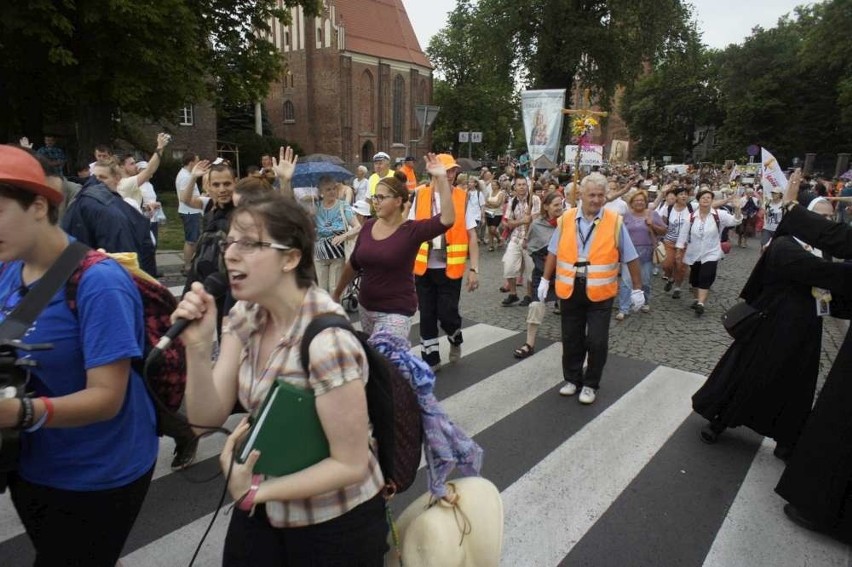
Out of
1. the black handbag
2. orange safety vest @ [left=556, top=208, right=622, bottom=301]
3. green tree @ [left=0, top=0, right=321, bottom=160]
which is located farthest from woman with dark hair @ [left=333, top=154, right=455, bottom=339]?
green tree @ [left=0, top=0, right=321, bottom=160]

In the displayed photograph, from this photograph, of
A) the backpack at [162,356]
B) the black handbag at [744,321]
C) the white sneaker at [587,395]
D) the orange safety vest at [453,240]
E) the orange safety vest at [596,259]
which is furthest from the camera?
the orange safety vest at [453,240]

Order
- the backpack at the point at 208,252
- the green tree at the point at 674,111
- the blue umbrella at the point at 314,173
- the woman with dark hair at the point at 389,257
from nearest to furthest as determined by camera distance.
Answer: the backpack at the point at 208,252 → the woman with dark hair at the point at 389,257 → the blue umbrella at the point at 314,173 → the green tree at the point at 674,111

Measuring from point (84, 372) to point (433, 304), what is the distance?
4.08 meters

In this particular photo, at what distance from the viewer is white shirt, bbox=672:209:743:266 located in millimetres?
8484

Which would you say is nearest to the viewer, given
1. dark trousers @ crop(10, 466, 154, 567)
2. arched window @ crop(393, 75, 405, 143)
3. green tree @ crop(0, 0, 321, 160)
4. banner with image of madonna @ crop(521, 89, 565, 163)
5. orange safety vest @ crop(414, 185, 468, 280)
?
dark trousers @ crop(10, 466, 154, 567)

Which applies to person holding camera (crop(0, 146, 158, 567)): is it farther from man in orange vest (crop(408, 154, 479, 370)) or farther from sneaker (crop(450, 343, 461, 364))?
sneaker (crop(450, 343, 461, 364))

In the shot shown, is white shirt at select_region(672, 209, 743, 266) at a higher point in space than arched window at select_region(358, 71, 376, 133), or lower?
lower

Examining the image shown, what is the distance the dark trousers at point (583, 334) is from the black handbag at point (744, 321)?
1021 millimetres

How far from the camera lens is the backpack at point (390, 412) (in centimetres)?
160

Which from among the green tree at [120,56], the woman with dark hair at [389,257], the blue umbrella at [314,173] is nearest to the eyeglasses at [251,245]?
the woman with dark hair at [389,257]

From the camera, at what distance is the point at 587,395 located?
5082mm

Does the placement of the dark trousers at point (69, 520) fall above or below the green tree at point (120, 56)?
below

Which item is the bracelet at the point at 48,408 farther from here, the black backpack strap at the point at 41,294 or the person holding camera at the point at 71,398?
the black backpack strap at the point at 41,294

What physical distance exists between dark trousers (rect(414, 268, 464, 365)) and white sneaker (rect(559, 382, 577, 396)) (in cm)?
130
